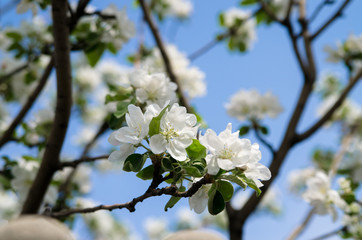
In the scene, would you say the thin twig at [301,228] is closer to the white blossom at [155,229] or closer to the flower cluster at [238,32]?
the flower cluster at [238,32]

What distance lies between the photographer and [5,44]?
3.52m

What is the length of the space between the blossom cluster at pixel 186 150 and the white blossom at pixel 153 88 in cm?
41

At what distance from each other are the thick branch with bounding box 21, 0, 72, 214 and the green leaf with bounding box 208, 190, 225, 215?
0.87 meters

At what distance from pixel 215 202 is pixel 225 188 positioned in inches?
1.7

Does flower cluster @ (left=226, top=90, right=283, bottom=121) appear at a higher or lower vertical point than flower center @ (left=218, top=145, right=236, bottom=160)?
lower

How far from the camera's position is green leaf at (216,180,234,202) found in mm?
983

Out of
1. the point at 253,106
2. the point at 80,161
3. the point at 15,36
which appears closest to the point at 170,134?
the point at 80,161

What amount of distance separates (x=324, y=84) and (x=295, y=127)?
286 centimetres

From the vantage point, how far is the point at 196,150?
99 centimetres

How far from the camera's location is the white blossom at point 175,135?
3.13 ft

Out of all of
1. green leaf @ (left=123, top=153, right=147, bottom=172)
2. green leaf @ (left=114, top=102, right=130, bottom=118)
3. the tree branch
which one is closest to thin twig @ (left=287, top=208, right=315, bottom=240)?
the tree branch

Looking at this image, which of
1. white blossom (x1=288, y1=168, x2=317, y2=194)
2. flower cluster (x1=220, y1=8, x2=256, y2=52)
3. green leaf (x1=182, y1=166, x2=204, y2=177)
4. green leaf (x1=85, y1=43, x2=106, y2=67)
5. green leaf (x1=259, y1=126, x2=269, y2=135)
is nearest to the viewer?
green leaf (x1=182, y1=166, x2=204, y2=177)

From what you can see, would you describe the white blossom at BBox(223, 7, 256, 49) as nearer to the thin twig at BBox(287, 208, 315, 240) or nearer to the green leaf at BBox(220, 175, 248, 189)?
the thin twig at BBox(287, 208, 315, 240)

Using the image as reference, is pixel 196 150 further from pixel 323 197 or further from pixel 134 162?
pixel 323 197
